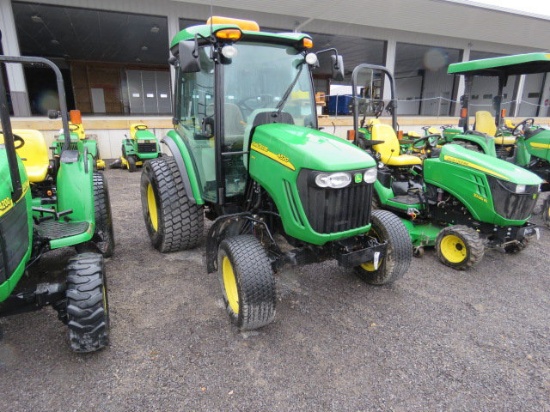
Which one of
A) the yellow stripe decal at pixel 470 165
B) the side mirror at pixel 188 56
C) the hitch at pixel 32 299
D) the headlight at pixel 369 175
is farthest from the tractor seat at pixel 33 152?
the yellow stripe decal at pixel 470 165

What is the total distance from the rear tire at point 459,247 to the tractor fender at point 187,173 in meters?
2.50

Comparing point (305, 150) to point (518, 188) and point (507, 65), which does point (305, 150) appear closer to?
point (518, 188)

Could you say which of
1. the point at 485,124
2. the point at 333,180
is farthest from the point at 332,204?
the point at 485,124

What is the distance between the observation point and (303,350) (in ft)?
7.93

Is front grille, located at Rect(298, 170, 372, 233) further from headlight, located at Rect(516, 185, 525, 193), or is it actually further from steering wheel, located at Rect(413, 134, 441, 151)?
steering wheel, located at Rect(413, 134, 441, 151)

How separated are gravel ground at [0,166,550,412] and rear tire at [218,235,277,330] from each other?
0.59 ft

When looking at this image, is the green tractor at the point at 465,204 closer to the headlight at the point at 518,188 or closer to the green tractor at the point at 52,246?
→ the headlight at the point at 518,188

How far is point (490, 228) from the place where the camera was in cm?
371

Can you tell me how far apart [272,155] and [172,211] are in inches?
57.9

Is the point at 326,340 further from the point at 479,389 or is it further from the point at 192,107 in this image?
the point at 192,107

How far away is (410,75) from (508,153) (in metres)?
21.2

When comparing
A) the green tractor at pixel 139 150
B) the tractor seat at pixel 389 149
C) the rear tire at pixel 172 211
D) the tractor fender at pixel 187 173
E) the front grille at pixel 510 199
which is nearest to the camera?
the tractor fender at pixel 187 173

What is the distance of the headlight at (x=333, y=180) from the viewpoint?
2.32 metres

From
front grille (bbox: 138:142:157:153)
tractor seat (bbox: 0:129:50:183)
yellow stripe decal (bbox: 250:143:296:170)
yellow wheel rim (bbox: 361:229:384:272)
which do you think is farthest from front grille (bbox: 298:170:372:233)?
front grille (bbox: 138:142:157:153)
